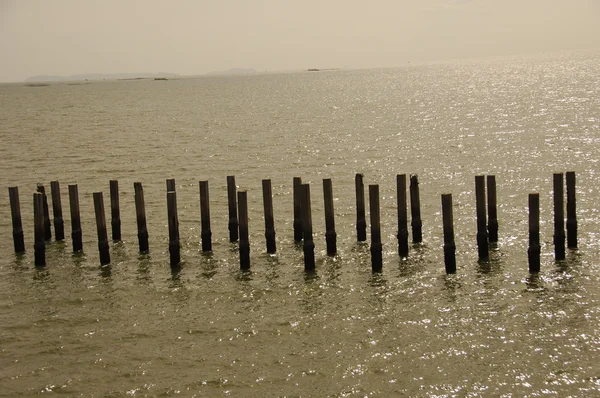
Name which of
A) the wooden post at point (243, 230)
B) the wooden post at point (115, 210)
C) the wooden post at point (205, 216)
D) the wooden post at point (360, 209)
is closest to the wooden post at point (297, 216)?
the wooden post at point (360, 209)

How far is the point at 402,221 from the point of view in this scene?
1591 cm

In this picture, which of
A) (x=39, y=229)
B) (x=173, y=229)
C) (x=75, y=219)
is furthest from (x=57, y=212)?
(x=173, y=229)

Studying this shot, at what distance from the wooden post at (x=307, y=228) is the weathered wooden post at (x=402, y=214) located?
6.47 feet

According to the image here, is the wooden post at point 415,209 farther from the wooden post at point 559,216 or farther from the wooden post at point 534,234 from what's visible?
the wooden post at point 559,216

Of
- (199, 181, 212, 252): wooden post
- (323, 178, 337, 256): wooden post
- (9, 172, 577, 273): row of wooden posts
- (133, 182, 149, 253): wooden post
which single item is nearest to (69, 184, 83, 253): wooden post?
(9, 172, 577, 273): row of wooden posts

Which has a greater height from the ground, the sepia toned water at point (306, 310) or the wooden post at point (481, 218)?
the wooden post at point (481, 218)

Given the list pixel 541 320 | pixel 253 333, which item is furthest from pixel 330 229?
pixel 541 320

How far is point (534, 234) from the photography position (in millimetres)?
15000

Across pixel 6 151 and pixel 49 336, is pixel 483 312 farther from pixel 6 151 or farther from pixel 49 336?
pixel 6 151

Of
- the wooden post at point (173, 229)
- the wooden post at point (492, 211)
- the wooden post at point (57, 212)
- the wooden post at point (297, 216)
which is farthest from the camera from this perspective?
the wooden post at point (57, 212)

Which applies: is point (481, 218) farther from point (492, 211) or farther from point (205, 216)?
point (205, 216)

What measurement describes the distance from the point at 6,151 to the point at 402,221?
107ft

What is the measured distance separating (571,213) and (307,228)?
237 inches

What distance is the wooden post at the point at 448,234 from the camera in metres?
15.0
